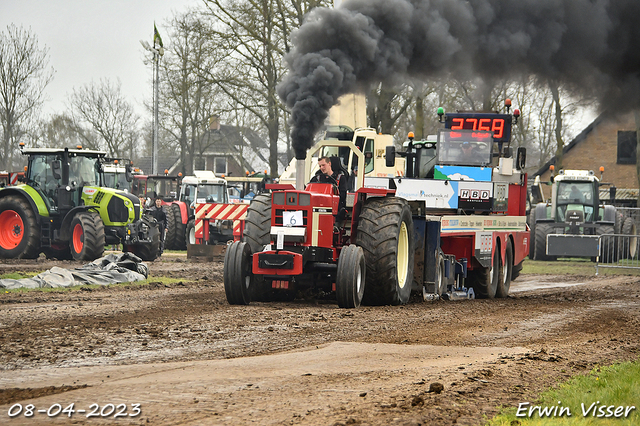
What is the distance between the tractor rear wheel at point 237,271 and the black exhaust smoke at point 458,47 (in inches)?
76.7

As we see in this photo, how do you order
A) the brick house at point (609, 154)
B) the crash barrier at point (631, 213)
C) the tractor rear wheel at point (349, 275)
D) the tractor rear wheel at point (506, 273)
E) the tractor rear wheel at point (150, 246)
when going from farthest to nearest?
1. the brick house at point (609, 154)
2. the crash barrier at point (631, 213)
3. the tractor rear wheel at point (150, 246)
4. the tractor rear wheel at point (506, 273)
5. the tractor rear wheel at point (349, 275)

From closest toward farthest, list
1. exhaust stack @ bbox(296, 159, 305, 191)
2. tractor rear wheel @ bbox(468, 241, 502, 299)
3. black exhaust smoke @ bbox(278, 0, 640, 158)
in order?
exhaust stack @ bbox(296, 159, 305, 191) → black exhaust smoke @ bbox(278, 0, 640, 158) → tractor rear wheel @ bbox(468, 241, 502, 299)

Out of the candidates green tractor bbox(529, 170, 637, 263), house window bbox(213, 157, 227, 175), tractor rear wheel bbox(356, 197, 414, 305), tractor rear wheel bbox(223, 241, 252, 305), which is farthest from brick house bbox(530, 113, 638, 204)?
tractor rear wheel bbox(223, 241, 252, 305)

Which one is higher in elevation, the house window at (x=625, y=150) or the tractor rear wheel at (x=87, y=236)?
the house window at (x=625, y=150)

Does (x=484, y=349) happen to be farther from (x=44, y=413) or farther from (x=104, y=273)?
(x=104, y=273)

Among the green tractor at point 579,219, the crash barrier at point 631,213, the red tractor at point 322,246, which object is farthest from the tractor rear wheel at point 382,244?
the crash barrier at point 631,213

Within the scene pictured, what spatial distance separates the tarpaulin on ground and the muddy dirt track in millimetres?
1219

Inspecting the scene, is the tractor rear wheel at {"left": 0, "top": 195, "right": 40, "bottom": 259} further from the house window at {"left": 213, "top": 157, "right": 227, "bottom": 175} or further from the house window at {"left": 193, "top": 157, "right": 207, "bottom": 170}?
the house window at {"left": 213, "top": 157, "right": 227, "bottom": 175}

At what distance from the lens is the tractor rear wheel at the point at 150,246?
22.7m

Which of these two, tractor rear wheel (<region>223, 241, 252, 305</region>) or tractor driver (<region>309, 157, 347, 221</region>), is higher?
tractor driver (<region>309, 157, 347, 221</region>)

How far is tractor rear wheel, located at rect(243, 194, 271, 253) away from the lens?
11922 mm

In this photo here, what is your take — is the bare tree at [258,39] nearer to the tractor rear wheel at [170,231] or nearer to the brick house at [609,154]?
the tractor rear wheel at [170,231]

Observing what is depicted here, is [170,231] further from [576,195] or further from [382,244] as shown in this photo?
[382,244]

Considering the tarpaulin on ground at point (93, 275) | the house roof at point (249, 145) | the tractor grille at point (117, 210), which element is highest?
the house roof at point (249, 145)
